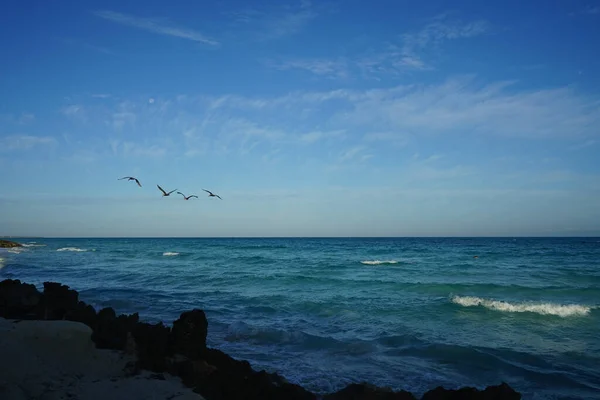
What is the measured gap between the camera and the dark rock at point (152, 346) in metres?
6.20

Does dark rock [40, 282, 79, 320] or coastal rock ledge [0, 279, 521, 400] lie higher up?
dark rock [40, 282, 79, 320]

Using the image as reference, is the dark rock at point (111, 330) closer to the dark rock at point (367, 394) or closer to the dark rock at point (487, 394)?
the dark rock at point (367, 394)

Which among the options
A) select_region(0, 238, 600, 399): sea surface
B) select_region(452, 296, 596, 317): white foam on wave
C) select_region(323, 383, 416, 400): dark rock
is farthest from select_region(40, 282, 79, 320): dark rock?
select_region(452, 296, 596, 317): white foam on wave

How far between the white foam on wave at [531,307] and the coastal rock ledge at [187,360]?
39.7 ft

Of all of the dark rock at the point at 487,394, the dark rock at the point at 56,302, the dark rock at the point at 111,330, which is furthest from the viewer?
the dark rock at the point at 56,302

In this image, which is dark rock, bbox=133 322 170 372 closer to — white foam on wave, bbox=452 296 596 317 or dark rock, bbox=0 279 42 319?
dark rock, bbox=0 279 42 319

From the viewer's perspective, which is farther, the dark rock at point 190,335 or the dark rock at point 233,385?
the dark rock at point 190,335

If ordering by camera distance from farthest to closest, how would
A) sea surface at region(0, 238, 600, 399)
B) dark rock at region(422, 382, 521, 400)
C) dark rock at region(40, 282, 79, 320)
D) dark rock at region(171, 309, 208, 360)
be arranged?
sea surface at region(0, 238, 600, 399), dark rock at region(40, 282, 79, 320), dark rock at region(171, 309, 208, 360), dark rock at region(422, 382, 521, 400)

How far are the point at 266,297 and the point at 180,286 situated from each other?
6250 millimetres

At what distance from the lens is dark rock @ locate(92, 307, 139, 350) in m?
6.64

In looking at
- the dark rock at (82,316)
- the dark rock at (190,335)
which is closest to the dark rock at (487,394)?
the dark rock at (190,335)

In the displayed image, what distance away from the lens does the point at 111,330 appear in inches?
284

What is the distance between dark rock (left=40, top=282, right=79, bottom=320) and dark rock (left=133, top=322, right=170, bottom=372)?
2.15m

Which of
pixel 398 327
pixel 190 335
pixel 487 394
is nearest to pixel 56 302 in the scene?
pixel 190 335
